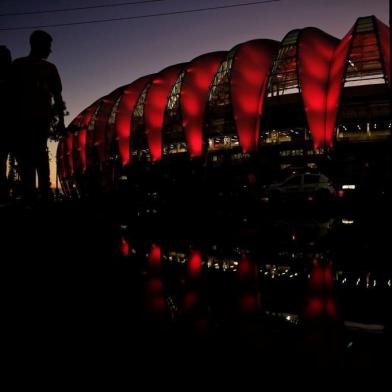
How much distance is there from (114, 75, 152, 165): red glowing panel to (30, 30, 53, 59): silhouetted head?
21942mm

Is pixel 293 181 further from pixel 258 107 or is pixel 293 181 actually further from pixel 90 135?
pixel 90 135

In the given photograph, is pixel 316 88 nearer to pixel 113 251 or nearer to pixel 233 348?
pixel 113 251

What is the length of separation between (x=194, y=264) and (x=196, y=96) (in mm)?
17350

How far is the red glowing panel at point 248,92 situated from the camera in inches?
706

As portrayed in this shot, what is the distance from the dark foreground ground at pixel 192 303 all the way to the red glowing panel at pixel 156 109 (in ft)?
59.2

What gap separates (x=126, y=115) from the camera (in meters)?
26.9

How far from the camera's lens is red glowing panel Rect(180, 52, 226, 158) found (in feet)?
65.9

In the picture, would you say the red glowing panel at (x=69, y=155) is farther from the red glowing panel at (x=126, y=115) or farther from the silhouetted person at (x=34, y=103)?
the silhouetted person at (x=34, y=103)

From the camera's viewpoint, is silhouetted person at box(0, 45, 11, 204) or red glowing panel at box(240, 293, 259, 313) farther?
silhouetted person at box(0, 45, 11, 204)

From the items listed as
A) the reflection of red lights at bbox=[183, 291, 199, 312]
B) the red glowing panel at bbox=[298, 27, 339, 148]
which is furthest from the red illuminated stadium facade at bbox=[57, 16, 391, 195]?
the reflection of red lights at bbox=[183, 291, 199, 312]

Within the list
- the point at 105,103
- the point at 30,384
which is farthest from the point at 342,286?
the point at 105,103

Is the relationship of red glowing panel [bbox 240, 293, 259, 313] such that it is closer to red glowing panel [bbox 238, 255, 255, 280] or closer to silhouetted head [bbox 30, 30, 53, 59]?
red glowing panel [bbox 238, 255, 255, 280]

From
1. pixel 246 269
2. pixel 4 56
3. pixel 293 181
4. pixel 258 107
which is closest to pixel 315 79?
pixel 258 107

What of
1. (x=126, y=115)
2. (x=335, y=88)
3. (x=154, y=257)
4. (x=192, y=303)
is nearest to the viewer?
(x=192, y=303)
